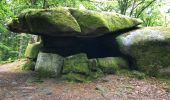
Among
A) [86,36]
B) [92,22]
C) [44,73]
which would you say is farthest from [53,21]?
[44,73]

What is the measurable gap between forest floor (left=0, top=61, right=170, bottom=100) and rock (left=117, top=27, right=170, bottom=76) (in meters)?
0.79

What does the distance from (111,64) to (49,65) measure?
8.84 ft

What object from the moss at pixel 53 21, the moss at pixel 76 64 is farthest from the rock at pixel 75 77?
the moss at pixel 53 21

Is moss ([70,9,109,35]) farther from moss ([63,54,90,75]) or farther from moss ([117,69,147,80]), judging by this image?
moss ([117,69,147,80])

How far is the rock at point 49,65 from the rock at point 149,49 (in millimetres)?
2917

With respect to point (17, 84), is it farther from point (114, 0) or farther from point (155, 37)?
point (114, 0)

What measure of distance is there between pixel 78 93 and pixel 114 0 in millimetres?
14788

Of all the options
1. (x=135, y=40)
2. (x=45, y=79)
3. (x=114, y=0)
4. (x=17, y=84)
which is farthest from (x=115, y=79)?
(x=114, y=0)

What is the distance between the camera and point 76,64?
11.8 metres

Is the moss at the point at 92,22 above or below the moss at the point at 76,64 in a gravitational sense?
above

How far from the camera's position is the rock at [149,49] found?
11.8 metres

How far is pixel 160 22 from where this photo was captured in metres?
28.2

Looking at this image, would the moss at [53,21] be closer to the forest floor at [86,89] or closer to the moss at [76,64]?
the moss at [76,64]

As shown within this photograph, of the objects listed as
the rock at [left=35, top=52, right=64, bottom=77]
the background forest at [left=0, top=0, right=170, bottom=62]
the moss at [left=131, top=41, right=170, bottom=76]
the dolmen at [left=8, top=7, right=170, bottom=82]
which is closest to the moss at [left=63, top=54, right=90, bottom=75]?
the dolmen at [left=8, top=7, right=170, bottom=82]
